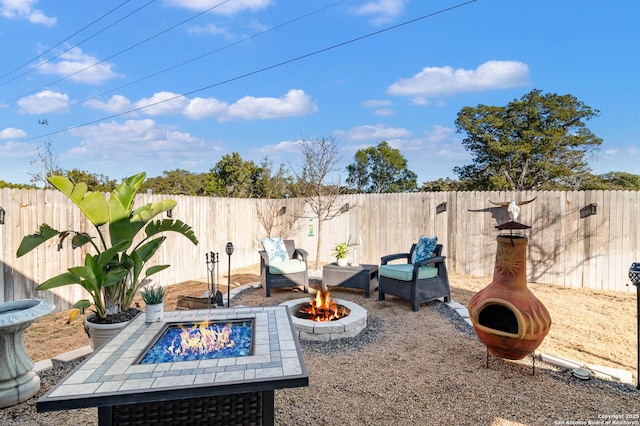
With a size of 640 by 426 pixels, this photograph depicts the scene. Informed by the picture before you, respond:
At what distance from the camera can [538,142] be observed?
15305 mm

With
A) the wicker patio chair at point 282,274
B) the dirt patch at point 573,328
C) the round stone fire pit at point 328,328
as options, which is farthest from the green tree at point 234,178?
the round stone fire pit at point 328,328

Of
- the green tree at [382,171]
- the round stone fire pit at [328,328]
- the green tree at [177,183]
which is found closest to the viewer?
the round stone fire pit at [328,328]

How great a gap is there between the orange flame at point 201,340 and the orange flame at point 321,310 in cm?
164

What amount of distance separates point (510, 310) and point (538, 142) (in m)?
15.5

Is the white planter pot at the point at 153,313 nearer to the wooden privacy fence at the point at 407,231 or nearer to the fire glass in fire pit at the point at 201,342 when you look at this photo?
the fire glass in fire pit at the point at 201,342

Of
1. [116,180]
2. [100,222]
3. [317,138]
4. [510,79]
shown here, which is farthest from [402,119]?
[100,222]

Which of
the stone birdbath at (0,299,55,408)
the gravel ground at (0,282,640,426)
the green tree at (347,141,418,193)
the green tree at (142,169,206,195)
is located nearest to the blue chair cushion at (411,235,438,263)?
the gravel ground at (0,282,640,426)

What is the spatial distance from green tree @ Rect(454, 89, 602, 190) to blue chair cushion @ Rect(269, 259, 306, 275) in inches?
505

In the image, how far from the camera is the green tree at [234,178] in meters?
14.3

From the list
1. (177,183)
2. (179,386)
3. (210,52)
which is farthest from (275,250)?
(177,183)

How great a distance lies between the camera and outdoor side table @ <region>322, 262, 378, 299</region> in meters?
5.50

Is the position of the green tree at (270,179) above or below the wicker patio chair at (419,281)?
above

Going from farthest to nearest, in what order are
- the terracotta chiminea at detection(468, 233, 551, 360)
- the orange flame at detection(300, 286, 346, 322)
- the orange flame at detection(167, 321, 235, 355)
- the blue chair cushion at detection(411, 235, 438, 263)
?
the blue chair cushion at detection(411, 235, 438, 263)
the orange flame at detection(300, 286, 346, 322)
the terracotta chiminea at detection(468, 233, 551, 360)
the orange flame at detection(167, 321, 235, 355)

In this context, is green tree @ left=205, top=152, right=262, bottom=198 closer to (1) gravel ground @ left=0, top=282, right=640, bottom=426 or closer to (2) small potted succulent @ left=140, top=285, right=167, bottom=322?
(1) gravel ground @ left=0, top=282, right=640, bottom=426
